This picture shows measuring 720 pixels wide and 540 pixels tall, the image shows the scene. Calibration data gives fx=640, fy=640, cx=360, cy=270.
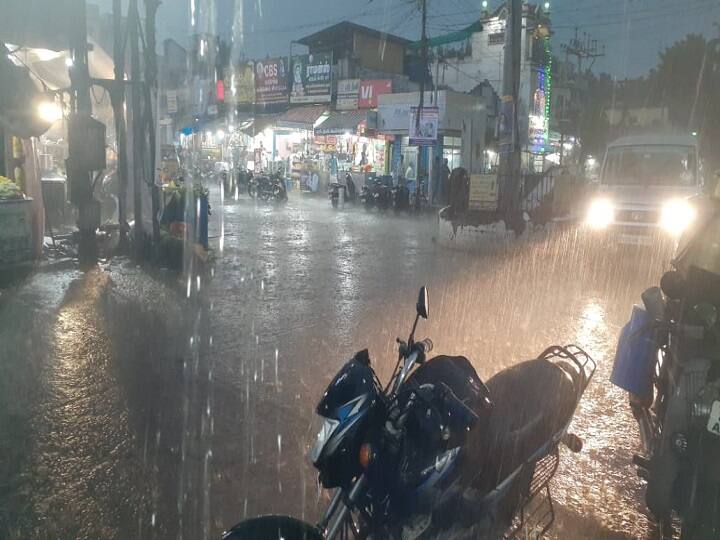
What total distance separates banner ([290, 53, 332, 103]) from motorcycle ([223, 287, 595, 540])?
33.2 metres

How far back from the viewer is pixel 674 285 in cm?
332

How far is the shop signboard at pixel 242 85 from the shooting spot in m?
39.2

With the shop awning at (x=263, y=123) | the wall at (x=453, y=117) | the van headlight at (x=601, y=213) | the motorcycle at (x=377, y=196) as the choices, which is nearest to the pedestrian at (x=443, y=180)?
the wall at (x=453, y=117)

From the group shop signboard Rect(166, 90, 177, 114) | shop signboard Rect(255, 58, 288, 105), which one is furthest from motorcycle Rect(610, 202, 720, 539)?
shop signboard Rect(166, 90, 177, 114)

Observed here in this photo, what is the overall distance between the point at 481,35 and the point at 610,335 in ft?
127

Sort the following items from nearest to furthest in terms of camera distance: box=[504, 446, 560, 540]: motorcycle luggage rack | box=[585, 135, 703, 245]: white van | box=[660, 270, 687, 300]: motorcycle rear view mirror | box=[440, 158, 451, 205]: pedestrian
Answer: box=[504, 446, 560, 540]: motorcycle luggage rack < box=[660, 270, 687, 300]: motorcycle rear view mirror < box=[585, 135, 703, 245]: white van < box=[440, 158, 451, 205]: pedestrian

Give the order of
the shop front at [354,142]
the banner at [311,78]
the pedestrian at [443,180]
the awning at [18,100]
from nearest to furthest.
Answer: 1. the awning at [18,100]
2. the pedestrian at [443,180]
3. the shop front at [354,142]
4. the banner at [311,78]

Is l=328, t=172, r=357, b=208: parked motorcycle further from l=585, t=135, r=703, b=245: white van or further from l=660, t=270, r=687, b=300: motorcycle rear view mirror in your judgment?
l=660, t=270, r=687, b=300: motorcycle rear view mirror

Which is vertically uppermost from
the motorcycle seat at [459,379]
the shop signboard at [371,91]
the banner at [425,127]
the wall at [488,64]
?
the wall at [488,64]

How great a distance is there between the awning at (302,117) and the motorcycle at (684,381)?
30670mm

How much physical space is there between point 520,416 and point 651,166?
1230cm

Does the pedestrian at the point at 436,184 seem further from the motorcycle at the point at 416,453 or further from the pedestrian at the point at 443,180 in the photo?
the motorcycle at the point at 416,453

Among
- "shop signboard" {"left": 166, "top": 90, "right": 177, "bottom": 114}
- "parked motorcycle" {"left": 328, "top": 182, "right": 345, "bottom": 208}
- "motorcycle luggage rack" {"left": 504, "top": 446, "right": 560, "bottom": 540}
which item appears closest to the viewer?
"motorcycle luggage rack" {"left": 504, "top": 446, "right": 560, "bottom": 540}

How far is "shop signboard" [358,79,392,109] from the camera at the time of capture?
3091 centimetres
